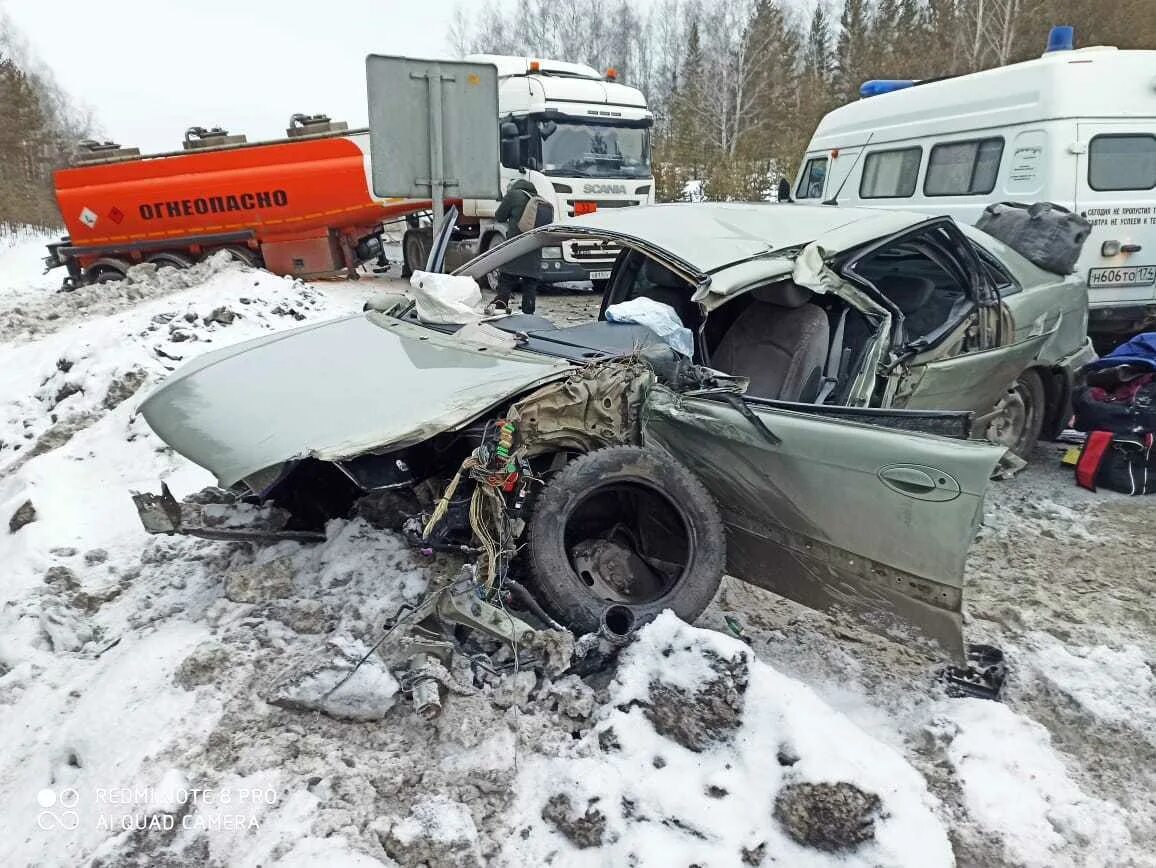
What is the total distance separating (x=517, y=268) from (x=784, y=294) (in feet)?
6.23

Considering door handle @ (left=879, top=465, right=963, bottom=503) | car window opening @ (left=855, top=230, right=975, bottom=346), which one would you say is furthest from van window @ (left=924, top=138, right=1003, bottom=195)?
door handle @ (left=879, top=465, right=963, bottom=503)

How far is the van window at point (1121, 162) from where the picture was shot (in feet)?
21.4

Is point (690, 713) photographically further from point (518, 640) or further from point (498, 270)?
point (498, 270)

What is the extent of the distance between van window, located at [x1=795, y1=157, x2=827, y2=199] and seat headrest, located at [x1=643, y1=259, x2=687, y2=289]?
6.10 meters

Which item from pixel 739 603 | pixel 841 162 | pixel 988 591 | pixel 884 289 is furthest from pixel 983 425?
pixel 841 162

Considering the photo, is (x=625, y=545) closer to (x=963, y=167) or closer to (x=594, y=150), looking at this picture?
(x=963, y=167)

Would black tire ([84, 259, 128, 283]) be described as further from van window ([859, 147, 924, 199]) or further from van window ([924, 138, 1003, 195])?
van window ([924, 138, 1003, 195])

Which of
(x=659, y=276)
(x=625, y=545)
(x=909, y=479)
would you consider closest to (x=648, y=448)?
(x=625, y=545)

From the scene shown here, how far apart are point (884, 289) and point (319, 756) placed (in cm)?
367

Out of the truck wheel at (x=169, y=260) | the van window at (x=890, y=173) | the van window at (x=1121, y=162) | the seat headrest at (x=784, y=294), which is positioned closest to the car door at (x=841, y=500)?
the seat headrest at (x=784, y=294)

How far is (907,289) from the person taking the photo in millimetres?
4465

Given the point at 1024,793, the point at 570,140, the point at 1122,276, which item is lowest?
the point at 1024,793

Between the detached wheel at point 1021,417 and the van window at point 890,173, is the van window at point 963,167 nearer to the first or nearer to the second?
the van window at point 890,173

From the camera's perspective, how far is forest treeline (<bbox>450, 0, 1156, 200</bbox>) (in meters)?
21.3
